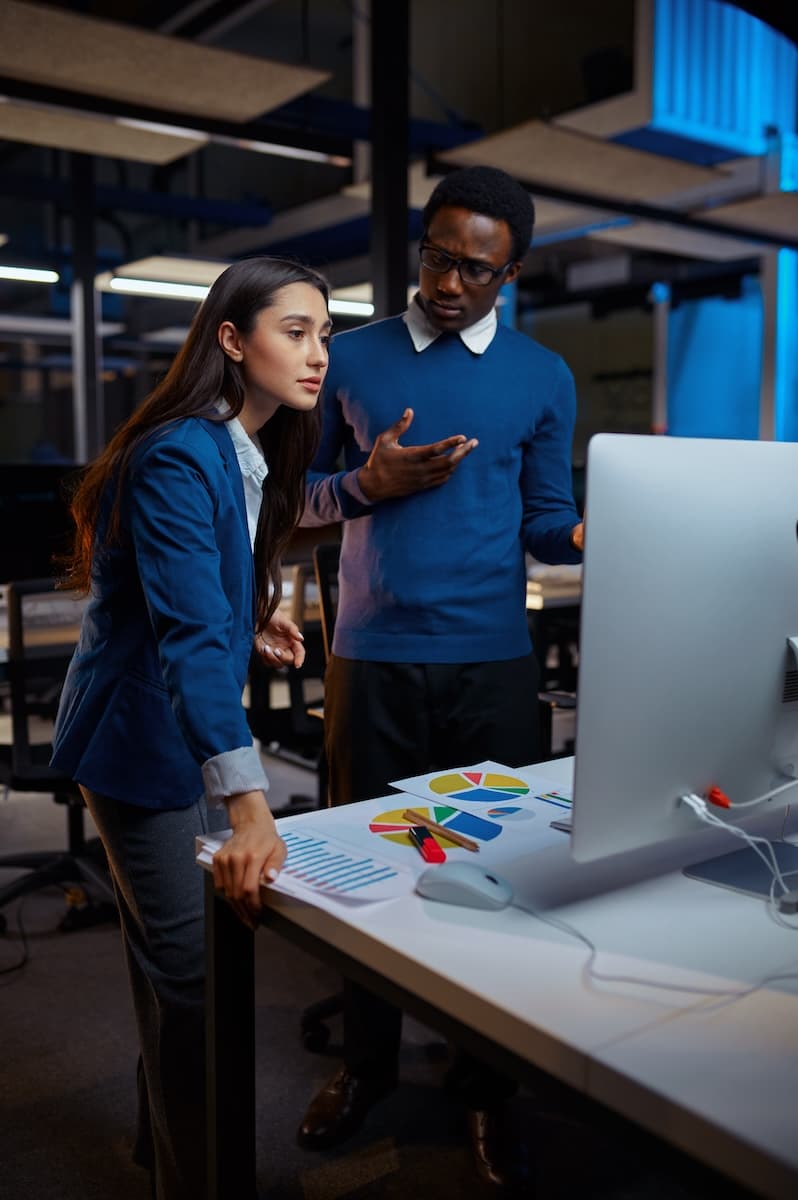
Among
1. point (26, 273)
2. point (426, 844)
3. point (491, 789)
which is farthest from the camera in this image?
point (26, 273)

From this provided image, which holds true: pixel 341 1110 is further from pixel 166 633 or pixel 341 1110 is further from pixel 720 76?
pixel 720 76

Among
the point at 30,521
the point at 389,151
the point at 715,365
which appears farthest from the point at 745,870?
the point at 715,365

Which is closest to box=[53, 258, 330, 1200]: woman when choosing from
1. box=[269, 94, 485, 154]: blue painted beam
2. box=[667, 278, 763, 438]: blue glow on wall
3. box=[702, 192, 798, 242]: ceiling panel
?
box=[702, 192, 798, 242]: ceiling panel

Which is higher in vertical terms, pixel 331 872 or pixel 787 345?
pixel 787 345

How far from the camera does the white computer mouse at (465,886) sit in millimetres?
1104

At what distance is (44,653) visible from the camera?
118 inches

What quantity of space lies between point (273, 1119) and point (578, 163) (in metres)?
3.80

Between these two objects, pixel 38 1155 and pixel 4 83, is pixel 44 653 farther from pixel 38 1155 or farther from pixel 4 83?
pixel 4 83

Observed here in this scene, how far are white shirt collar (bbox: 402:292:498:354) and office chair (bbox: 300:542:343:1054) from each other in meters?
0.65

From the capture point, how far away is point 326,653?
108 inches

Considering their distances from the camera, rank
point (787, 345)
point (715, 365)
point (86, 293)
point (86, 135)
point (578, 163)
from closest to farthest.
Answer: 1. point (86, 135)
2. point (578, 163)
3. point (86, 293)
4. point (787, 345)
5. point (715, 365)

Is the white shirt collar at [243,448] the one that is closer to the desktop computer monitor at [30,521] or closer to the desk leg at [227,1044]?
the desk leg at [227,1044]

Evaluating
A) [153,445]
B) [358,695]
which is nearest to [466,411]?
[358,695]

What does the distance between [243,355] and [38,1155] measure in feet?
4.93
